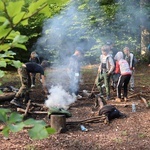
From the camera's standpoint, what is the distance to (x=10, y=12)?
1.04 m

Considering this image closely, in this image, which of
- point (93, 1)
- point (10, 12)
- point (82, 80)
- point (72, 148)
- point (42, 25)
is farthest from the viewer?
point (42, 25)

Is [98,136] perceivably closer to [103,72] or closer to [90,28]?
[103,72]

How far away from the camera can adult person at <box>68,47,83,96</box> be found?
11.2 metres

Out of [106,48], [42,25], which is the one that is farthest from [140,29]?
[106,48]

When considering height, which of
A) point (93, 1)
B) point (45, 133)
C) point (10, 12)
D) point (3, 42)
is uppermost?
point (10, 12)

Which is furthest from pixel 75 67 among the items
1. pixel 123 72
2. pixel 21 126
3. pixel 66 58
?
pixel 66 58

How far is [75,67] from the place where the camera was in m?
11.3

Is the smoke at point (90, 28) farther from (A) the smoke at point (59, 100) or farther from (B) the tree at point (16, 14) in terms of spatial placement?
(B) the tree at point (16, 14)

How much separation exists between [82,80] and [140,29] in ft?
25.1

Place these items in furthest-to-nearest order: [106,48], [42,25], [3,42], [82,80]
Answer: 1. [42,25]
2. [82,80]
3. [106,48]
4. [3,42]

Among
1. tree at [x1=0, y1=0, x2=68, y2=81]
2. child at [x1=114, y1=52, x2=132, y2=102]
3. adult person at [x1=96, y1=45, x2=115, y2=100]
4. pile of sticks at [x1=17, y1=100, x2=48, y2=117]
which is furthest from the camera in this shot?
adult person at [x1=96, y1=45, x2=115, y2=100]

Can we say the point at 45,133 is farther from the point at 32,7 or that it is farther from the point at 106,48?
the point at 106,48

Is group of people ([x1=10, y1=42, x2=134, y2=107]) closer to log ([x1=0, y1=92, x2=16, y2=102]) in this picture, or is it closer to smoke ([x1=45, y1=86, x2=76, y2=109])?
log ([x1=0, y1=92, x2=16, y2=102])

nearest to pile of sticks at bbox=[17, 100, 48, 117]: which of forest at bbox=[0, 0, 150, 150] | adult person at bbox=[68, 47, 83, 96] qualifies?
forest at bbox=[0, 0, 150, 150]
